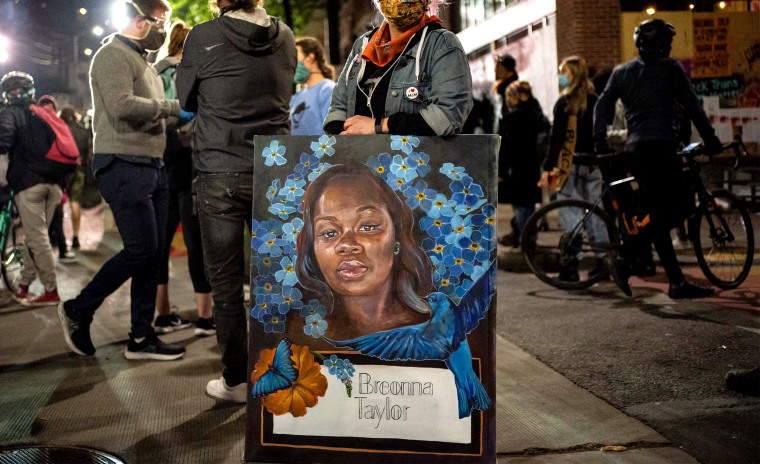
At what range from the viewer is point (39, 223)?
7.16 m

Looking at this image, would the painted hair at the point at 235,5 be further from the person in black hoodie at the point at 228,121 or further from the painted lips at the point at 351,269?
the painted lips at the point at 351,269

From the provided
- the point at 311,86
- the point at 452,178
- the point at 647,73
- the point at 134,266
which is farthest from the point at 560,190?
the point at 452,178

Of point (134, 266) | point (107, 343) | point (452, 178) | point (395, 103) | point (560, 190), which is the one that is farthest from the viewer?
point (560, 190)

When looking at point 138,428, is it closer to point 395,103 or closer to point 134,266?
point 134,266

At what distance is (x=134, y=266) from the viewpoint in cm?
480

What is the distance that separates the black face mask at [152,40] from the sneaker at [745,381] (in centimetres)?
381

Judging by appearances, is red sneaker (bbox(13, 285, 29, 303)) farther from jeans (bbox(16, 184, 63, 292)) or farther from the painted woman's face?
the painted woman's face

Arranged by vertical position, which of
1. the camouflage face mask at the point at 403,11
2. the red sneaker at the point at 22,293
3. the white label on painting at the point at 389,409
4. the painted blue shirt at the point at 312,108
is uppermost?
the camouflage face mask at the point at 403,11

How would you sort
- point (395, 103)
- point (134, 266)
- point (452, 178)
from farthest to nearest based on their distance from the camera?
point (134, 266), point (395, 103), point (452, 178)

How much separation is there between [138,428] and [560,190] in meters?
5.00

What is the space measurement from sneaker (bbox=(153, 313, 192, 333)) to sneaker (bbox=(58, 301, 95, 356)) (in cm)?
90

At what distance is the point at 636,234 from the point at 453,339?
3900 millimetres

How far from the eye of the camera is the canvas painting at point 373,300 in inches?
114

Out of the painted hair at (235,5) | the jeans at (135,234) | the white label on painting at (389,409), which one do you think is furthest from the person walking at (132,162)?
the white label on painting at (389,409)
